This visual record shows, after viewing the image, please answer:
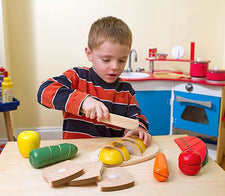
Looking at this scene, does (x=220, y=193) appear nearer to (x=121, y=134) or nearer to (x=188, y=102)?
(x=121, y=134)

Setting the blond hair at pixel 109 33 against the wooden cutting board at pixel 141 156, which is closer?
the wooden cutting board at pixel 141 156

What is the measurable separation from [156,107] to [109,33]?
1211 millimetres

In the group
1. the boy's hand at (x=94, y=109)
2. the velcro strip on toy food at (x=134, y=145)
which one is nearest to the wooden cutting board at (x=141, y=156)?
the velcro strip on toy food at (x=134, y=145)

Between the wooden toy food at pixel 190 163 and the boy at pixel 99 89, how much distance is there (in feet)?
0.58

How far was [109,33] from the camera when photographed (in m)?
0.94

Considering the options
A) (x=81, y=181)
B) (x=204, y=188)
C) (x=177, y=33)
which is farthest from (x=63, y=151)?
(x=177, y=33)

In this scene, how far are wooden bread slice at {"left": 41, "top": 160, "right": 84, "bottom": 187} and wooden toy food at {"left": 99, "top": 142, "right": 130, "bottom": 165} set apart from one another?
93 mm

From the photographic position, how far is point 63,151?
74 centimetres

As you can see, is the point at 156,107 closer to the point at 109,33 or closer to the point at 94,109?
the point at 109,33

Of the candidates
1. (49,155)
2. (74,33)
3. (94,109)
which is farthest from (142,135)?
(74,33)

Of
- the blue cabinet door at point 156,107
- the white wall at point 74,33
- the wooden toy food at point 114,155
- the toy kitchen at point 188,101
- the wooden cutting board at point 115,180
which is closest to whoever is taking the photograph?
the wooden cutting board at point 115,180

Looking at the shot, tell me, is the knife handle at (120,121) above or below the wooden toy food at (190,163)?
above

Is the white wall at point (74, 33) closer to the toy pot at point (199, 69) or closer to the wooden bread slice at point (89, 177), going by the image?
the toy pot at point (199, 69)

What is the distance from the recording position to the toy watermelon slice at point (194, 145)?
782 mm
